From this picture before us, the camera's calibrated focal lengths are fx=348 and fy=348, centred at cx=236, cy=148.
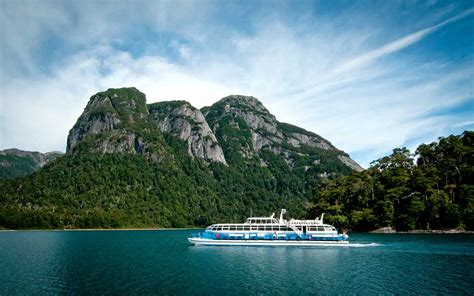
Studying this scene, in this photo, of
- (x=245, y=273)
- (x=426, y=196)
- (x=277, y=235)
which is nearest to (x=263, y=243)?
(x=277, y=235)

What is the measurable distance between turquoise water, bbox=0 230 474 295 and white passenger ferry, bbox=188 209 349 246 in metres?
20.6

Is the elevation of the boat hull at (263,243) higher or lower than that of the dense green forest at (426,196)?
lower

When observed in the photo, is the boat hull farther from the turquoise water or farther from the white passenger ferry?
the turquoise water

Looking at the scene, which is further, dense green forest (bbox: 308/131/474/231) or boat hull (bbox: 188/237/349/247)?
dense green forest (bbox: 308/131/474/231)

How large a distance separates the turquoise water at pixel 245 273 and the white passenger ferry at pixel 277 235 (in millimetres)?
20556

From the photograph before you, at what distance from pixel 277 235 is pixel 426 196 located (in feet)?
306

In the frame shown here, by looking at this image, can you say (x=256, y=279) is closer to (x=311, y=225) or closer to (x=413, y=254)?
(x=413, y=254)

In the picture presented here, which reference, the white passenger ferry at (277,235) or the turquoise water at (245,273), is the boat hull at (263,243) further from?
the turquoise water at (245,273)

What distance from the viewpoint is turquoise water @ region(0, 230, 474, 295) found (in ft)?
166

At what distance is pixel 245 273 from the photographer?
210ft

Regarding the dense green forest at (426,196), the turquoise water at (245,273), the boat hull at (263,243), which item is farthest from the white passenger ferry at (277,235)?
the dense green forest at (426,196)

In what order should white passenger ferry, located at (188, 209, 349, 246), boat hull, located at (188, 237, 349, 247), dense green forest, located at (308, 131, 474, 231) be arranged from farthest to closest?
dense green forest, located at (308, 131, 474, 231) < white passenger ferry, located at (188, 209, 349, 246) < boat hull, located at (188, 237, 349, 247)

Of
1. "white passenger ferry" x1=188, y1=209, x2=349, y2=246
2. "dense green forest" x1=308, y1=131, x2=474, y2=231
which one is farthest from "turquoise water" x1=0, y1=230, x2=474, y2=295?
"dense green forest" x1=308, y1=131, x2=474, y2=231

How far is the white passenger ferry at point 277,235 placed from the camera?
112062 millimetres
